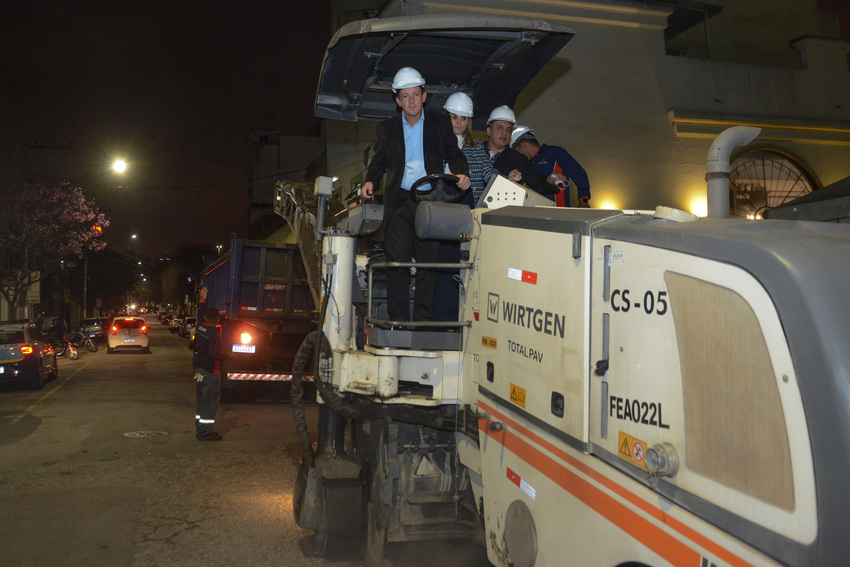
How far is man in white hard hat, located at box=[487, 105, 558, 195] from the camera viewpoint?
5512 mm

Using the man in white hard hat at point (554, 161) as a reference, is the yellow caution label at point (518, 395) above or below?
below

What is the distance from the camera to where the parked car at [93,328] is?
1300 inches

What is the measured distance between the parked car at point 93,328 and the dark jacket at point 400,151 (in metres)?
31.2

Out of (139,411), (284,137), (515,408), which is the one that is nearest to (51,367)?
(139,411)

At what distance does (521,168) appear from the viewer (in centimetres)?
562

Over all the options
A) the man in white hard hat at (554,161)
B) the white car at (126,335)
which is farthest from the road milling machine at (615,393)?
the white car at (126,335)

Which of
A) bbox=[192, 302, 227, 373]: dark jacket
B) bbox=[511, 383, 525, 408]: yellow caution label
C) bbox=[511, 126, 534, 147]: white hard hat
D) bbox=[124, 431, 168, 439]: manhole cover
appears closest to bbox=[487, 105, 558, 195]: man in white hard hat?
bbox=[511, 126, 534, 147]: white hard hat

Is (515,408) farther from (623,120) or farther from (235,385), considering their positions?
(623,120)

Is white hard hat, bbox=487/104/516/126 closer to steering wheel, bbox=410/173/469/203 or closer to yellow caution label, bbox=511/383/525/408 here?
steering wheel, bbox=410/173/469/203

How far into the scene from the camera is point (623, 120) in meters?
17.4

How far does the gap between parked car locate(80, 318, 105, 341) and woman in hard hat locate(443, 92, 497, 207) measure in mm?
31187

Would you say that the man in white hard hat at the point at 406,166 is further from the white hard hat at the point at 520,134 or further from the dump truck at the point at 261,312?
the dump truck at the point at 261,312

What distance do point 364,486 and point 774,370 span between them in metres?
3.66

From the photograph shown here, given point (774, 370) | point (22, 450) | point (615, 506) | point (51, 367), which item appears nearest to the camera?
point (774, 370)
